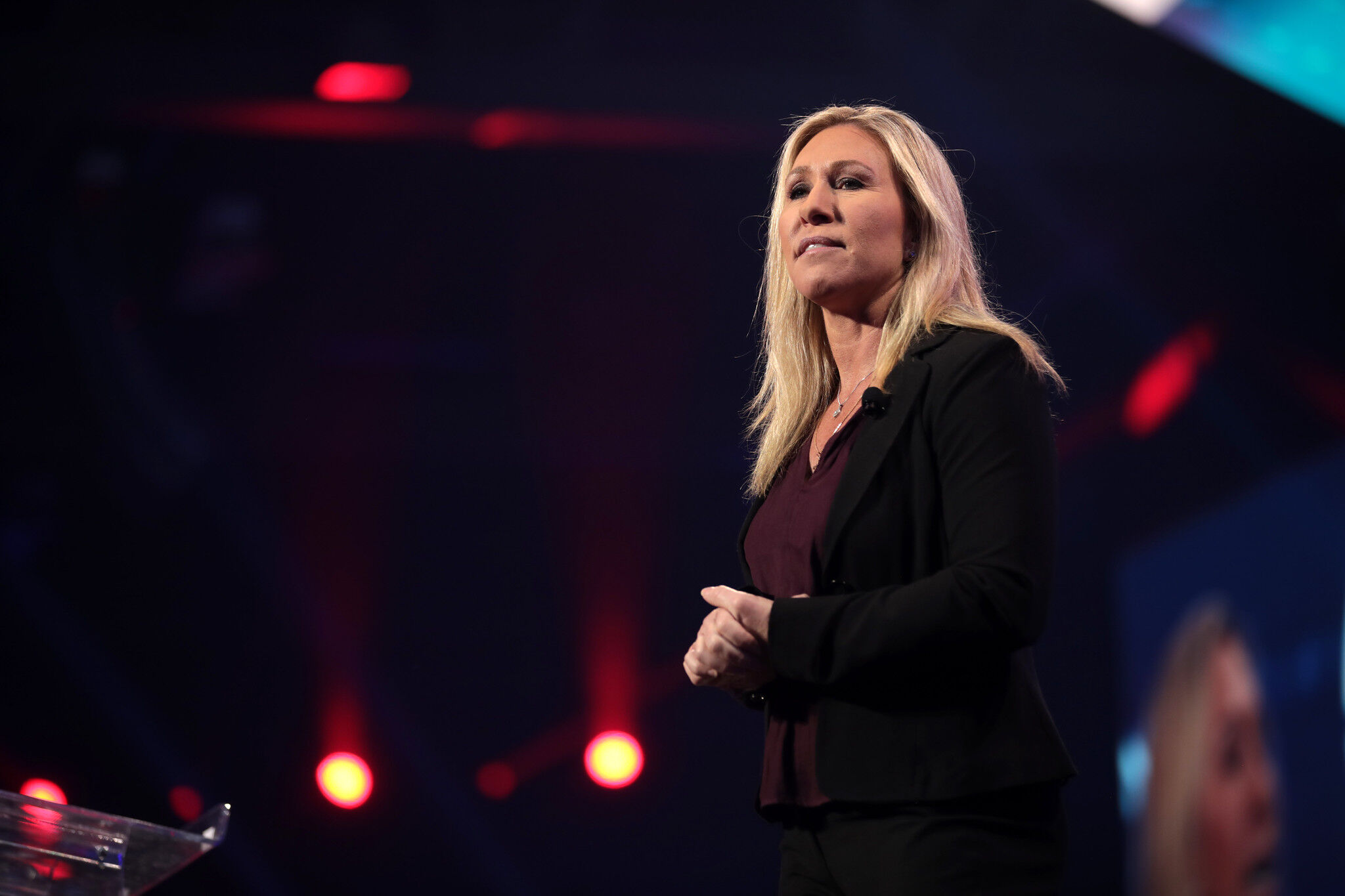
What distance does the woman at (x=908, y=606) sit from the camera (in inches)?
43.7

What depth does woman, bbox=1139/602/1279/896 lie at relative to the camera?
12.5 feet

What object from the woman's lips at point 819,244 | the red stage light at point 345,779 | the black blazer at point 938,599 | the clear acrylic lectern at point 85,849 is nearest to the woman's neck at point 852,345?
the woman's lips at point 819,244

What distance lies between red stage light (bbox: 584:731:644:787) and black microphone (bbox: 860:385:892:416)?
8.69ft

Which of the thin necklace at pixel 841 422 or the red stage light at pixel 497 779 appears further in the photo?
the red stage light at pixel 497 779

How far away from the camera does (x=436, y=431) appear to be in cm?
383

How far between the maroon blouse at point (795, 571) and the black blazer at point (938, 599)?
0.10 ft

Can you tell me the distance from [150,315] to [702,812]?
2.47 metres

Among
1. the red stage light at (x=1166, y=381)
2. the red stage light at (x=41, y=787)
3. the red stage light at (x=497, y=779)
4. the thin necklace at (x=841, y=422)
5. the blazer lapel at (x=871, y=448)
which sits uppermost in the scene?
the red stage light at (x=1166, y=381)

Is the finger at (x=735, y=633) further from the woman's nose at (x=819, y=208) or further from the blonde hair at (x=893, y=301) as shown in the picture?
the woman's nose at (x=819, y=208)

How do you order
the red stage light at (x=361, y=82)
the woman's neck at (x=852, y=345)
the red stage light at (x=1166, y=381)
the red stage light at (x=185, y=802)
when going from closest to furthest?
the woman's neck at (x=852, y=345), the red stage light at (x=185, y=802), the red stage light at (x=361, y=82), the red stage light at (x=1166, y=381)

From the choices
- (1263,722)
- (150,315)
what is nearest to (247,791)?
(150,315)

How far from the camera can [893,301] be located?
1.48 meters

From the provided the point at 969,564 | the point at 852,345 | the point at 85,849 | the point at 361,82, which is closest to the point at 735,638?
the point at 969,564

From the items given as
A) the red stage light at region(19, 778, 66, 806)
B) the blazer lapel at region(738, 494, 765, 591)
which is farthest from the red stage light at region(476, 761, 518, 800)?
the blazer lapel at region(738, 494, 765, 591)
